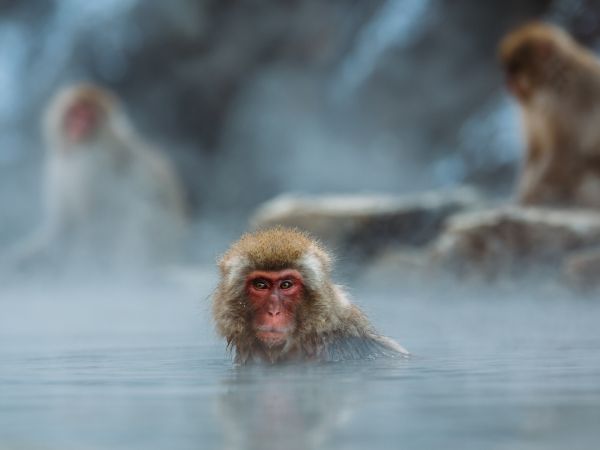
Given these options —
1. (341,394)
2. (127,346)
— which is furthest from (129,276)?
(341,394)

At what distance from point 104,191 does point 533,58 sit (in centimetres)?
581

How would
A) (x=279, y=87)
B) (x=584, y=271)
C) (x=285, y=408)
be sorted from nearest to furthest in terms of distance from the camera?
(x=285, y=408), (x=584, y=271), (x=279, y=87)

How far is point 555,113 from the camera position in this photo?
9.66 metres

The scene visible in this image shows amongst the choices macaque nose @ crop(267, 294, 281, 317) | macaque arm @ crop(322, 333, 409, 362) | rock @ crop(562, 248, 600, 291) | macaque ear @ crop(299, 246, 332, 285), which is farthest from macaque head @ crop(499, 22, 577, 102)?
macaque nose @ crop(267, 294, 281, 317)

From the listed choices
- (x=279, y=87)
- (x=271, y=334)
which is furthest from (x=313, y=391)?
(x=279, y=87)

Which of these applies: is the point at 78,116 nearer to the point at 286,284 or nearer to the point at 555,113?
the point at 555,113

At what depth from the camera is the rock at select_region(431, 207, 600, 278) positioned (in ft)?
25.4

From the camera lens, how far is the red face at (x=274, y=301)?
3785mm

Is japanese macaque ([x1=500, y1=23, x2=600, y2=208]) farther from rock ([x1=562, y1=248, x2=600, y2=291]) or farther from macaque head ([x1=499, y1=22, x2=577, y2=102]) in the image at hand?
rock ([x1=562, y1=248, x2=600, y2=291])

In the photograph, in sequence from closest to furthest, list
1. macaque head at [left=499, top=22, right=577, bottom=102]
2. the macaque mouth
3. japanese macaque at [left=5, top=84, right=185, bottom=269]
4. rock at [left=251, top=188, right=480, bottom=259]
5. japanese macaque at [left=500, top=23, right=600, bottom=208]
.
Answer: the macaque mouth
japanese macaque at [left=500, top=23, right=600, bottom=208]
macaque head at [left=499, top=22, right=577, bottom=102]
rock at [left=251, top=188, right=480, bottom=259]
japanese macaque at [left=5, top=84, right=185, bottom=269]

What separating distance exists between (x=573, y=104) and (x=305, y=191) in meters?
7.16

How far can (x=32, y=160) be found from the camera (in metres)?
17.9

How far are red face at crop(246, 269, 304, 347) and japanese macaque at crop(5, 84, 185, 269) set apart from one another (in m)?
9.45

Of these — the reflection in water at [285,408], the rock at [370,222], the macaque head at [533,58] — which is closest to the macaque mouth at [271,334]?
the reflection in water at [285,408]
